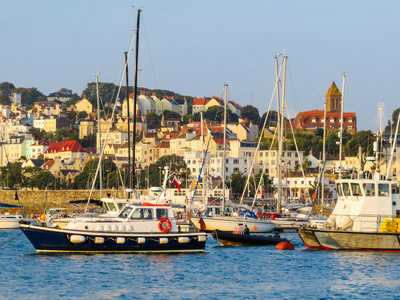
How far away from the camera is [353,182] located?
1407 inches

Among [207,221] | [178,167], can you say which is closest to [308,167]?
[178,167]

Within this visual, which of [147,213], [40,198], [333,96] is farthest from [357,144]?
[147,213]

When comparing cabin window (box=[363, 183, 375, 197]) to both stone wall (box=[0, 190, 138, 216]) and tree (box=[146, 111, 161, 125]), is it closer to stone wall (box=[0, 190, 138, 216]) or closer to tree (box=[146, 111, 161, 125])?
stone wall (box=[0, 190, 138, 216])

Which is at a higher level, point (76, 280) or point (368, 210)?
point (368, 210)

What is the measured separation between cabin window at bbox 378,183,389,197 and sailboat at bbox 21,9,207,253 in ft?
27.3

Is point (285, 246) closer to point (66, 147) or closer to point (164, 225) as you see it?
point (164, 225)

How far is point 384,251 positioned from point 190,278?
9591mm

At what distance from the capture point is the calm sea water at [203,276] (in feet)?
87.2

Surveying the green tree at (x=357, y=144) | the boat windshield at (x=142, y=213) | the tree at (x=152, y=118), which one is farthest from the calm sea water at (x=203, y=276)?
the tree at (x=152, y=118)

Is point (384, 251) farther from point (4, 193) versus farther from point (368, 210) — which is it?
point (4, 193)

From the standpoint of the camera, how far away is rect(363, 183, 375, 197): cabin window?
116 ft

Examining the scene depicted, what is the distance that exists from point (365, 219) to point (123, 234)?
1015cm

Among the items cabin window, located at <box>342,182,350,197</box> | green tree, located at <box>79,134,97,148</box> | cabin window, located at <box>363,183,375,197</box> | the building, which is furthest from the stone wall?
the building

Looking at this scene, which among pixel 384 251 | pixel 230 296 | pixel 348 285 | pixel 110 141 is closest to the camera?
pixel 230 296
